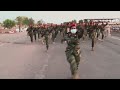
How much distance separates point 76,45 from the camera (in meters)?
11.9

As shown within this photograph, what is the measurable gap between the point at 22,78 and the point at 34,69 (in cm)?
252

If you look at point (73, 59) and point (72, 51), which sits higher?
point (72, 51)

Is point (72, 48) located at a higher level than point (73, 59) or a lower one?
higher

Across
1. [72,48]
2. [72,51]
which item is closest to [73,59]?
[72,51]

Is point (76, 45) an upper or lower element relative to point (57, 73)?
upper

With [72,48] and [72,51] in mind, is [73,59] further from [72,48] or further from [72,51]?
[72,48]
